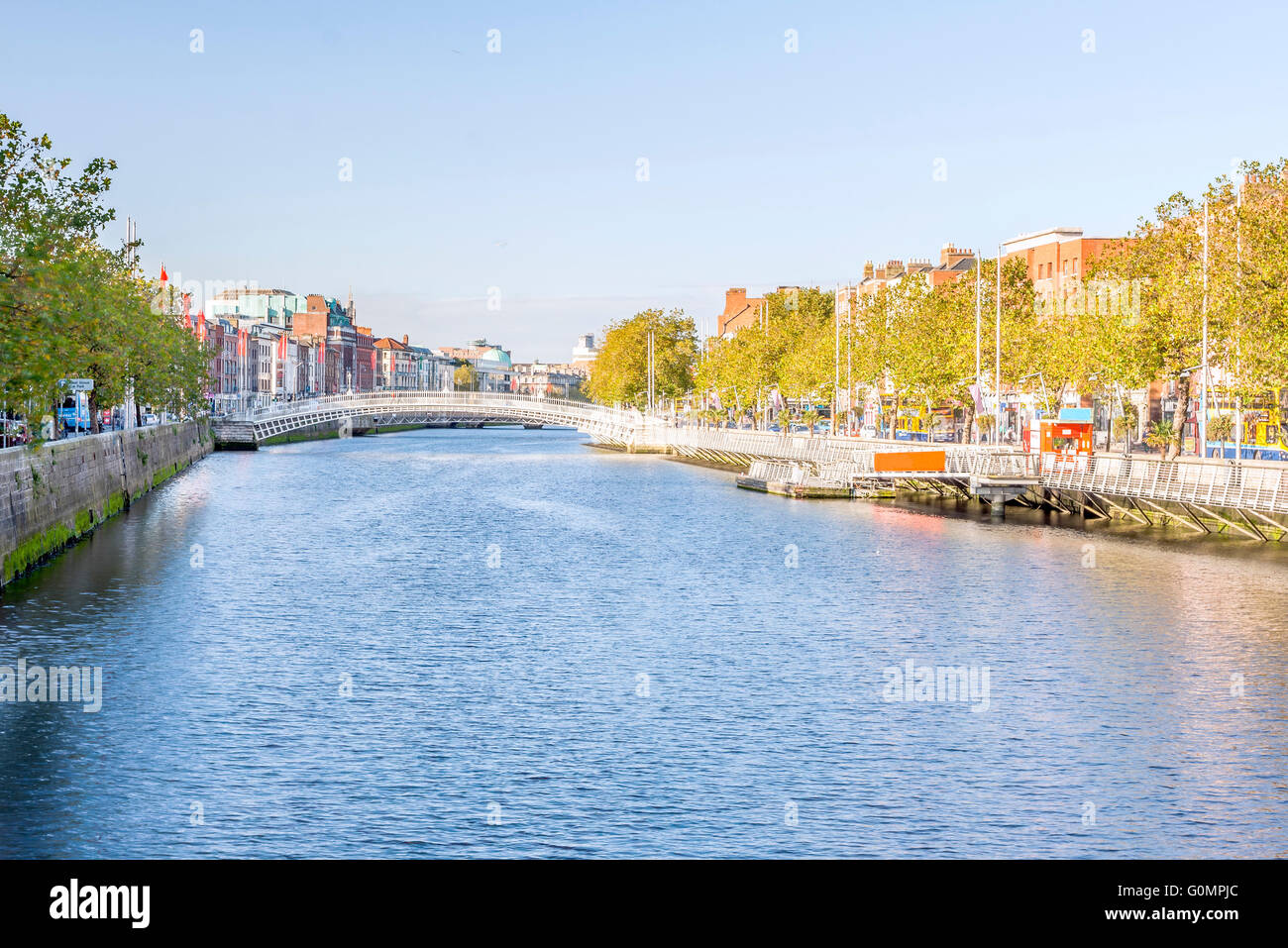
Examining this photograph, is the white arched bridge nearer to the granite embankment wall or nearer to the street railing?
the granite embankment wall

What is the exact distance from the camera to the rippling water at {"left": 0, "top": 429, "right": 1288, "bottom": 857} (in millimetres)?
16156

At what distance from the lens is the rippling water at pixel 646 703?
1616 cm

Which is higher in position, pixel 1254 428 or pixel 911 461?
pixel 1254 428

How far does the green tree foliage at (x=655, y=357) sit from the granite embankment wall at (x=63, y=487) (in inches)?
3122
